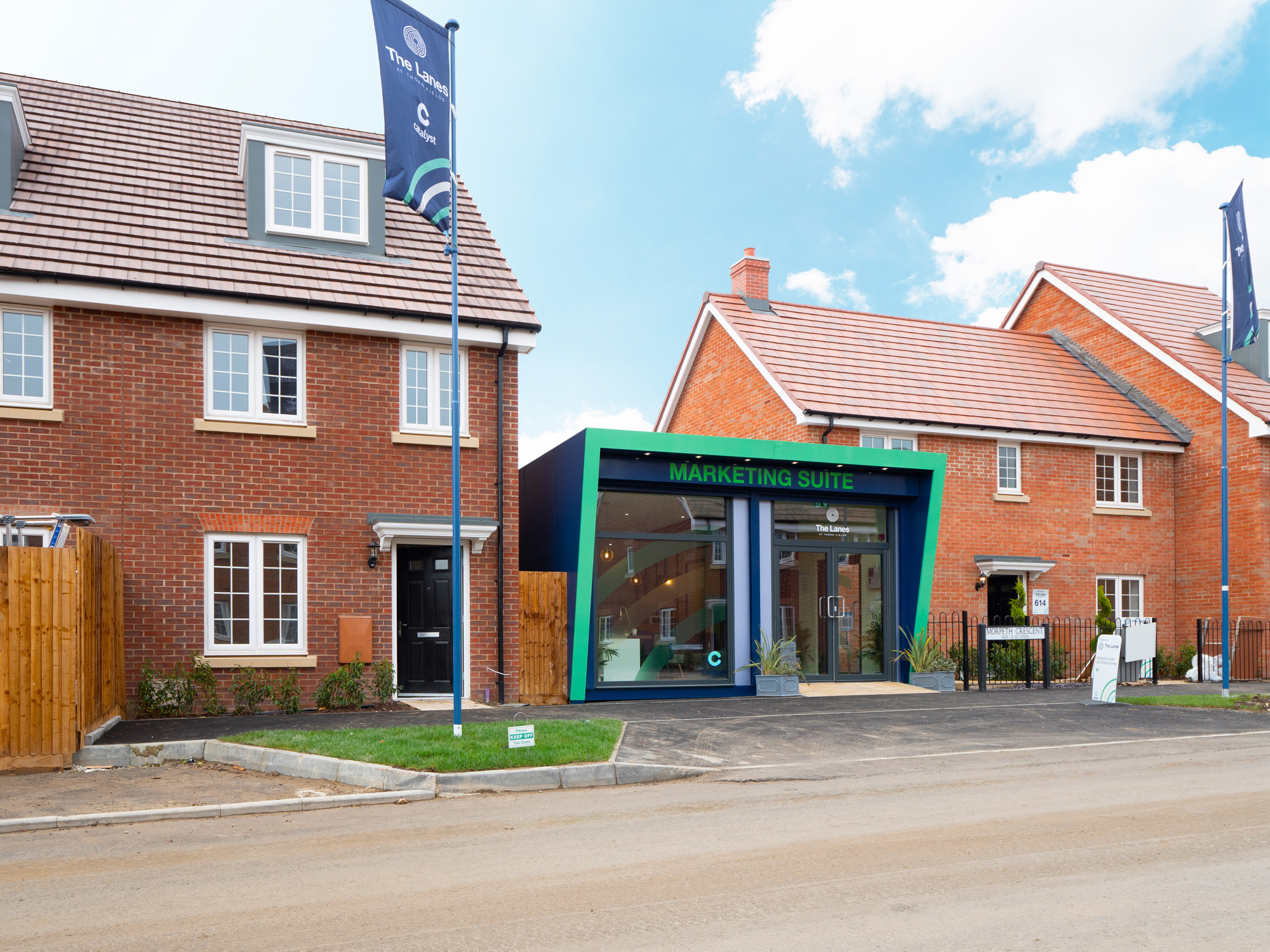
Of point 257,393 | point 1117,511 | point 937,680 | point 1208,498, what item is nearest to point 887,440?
point 937,680

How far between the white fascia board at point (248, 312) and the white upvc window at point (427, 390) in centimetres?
23

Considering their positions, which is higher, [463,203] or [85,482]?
[463,203]

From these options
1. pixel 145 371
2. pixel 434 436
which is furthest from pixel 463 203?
pixel 145 371

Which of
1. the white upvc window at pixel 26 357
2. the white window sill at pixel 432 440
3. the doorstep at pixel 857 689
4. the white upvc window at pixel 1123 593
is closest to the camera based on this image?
the white upvc window at pixel 26 357

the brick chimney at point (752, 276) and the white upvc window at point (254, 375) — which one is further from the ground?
the brick chimney at point (752, 276)

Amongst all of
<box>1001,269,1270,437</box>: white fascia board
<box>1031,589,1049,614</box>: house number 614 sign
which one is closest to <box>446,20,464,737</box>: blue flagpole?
<box>1031,589,1049,614</box>: house number 614 sign

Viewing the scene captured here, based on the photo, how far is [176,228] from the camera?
15.7 meters

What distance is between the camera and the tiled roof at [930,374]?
2297 centimetres

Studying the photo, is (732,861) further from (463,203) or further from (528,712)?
(463,203)

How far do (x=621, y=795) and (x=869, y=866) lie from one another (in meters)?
3.34

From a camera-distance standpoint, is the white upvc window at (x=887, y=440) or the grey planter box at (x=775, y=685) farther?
the white upvc window at (x=887, y=440)

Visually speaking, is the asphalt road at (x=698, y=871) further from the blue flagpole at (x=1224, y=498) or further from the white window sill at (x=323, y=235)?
the white window sill at (x=323, y=235)

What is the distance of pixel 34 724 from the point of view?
1060cm

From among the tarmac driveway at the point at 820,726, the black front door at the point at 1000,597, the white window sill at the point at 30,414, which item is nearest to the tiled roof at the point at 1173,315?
the black front door at the point at 1000,597
